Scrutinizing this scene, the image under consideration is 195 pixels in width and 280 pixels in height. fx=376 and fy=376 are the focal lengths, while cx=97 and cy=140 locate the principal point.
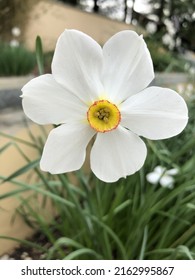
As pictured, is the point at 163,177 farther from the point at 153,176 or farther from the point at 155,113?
the point at 155,113

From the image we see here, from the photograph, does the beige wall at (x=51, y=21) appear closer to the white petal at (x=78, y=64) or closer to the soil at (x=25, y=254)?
the soil at (x=25, y=254)

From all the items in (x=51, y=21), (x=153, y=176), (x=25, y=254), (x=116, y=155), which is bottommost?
(x=51, y=21)

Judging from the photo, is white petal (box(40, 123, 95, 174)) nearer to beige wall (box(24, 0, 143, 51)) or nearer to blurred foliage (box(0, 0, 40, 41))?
beige wall (box(24, 0, 143, 51))

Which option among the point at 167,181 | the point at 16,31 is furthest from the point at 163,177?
the point at 16,31

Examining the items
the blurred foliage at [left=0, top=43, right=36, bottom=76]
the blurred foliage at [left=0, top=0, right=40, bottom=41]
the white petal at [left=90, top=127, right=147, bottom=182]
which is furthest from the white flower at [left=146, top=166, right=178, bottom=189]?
the blurred foliage at [left=0, top=0, right=40, bottom=41]
